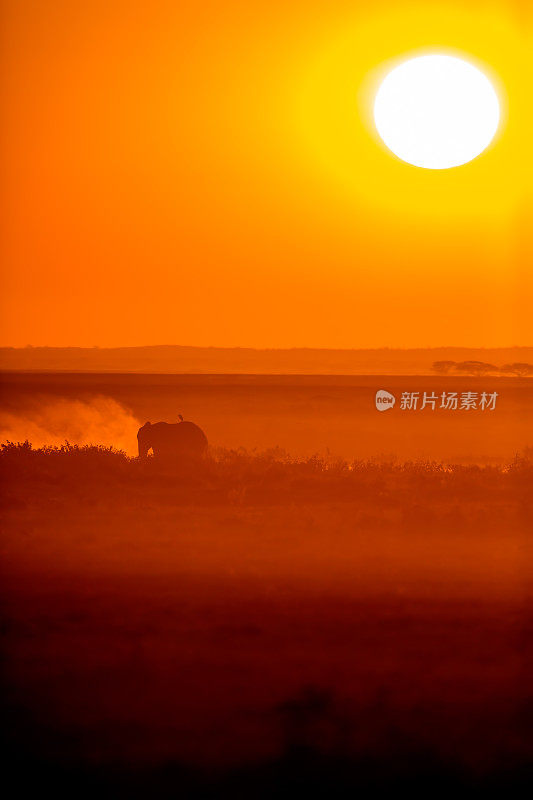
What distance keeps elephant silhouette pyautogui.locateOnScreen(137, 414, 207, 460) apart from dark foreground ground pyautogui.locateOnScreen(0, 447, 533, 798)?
42 centimetres

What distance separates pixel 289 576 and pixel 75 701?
141 cm

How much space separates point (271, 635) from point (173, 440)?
9.36 feet

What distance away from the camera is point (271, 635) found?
287 centimetres

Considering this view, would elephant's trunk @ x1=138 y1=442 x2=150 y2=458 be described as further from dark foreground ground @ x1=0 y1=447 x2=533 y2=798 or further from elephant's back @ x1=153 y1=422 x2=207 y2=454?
dark foreground ground @ x1=0 y1=447 x2=533 y2=798

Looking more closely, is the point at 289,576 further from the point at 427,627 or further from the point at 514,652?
the point at 514,652

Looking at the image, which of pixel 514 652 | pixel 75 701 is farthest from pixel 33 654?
pixel 514 652

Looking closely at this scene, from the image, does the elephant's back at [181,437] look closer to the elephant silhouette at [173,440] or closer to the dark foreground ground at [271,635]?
the elephant silhouette at [173,440]

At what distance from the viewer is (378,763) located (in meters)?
2.08

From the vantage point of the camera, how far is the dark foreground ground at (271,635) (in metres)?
2.09

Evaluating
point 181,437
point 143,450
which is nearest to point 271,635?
point 181,437

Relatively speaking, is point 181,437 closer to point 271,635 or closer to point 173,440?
point 173,440

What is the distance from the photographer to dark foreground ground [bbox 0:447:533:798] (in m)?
2.09

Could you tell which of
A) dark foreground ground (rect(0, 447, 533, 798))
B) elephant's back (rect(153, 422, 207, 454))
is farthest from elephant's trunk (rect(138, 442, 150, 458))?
dark foreground ground (rect(0, 447, 533, 798))

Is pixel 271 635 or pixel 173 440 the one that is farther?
pixel 173 440
